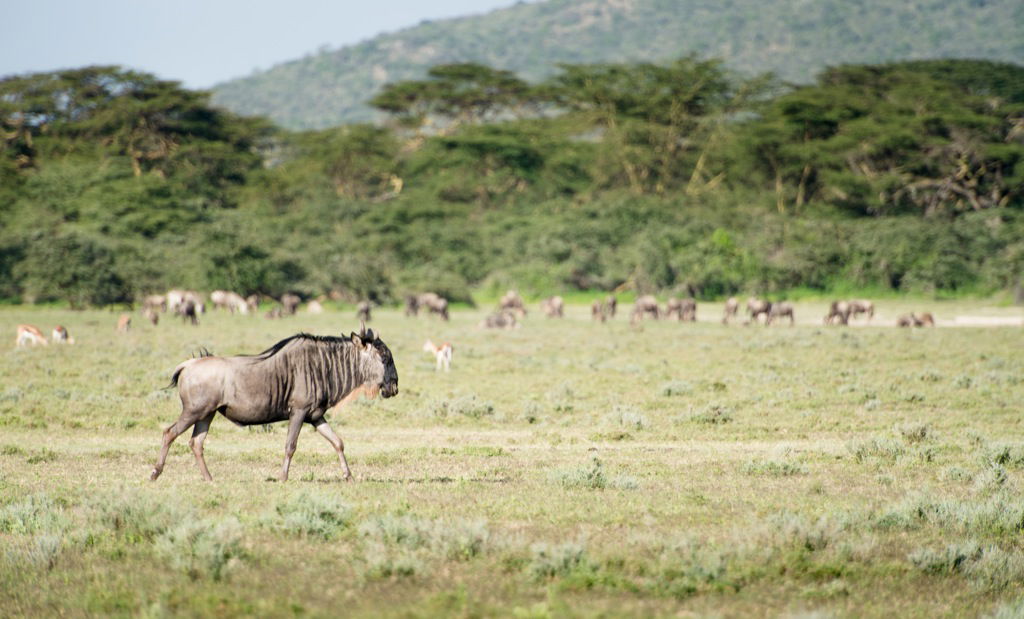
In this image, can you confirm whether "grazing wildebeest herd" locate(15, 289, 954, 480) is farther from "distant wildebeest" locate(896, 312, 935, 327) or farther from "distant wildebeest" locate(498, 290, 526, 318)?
"distant wildebeest" locate(498, 290, 526, 318)

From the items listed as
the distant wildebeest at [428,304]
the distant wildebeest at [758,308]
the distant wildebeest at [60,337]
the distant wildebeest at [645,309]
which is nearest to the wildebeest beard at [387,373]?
the distant wildebeest at [60,337]

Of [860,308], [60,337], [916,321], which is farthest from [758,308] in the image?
[60,337]

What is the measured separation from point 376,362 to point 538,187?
263 ft

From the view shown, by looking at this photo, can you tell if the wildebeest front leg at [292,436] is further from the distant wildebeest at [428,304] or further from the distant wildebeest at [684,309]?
the distant wildebeest at [428,304]

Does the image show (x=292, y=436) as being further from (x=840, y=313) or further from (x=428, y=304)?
(x=428, y=304)

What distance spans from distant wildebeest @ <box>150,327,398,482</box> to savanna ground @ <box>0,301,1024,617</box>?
0.67m

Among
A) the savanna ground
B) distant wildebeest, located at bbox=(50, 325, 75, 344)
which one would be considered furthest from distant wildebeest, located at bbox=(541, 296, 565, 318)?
the savanna ground

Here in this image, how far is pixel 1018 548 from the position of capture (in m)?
9.64

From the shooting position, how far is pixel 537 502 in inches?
420

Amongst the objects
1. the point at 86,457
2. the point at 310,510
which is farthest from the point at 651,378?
the point at 310,510

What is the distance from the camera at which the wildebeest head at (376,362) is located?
38.6 feet

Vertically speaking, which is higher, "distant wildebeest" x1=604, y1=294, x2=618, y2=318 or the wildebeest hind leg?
the wildebeest hind leg

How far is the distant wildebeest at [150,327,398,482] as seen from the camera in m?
11.1

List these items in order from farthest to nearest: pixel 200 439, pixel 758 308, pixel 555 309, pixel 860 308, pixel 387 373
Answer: pixel 555 309, pixel 758 308, pixel 860 308, pixel 387 373, pixel 200 439
